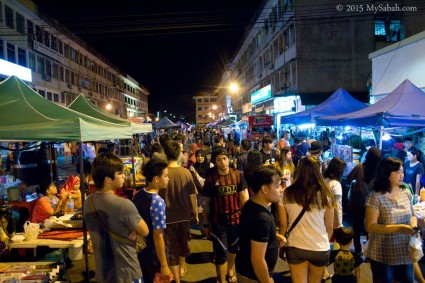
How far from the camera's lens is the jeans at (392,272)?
3.73 metres

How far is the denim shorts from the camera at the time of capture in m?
3.44

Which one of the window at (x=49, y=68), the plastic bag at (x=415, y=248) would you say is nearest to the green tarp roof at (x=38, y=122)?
the plastic bag at (x=415, y=248)

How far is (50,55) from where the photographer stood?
3641 cm

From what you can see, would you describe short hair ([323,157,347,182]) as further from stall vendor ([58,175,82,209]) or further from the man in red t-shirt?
stall vendor ([58,175,82,209])

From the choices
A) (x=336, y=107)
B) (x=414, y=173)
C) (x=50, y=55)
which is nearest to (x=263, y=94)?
(x=336, y=107)

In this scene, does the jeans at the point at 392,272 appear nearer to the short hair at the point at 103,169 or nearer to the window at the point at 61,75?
the short hair at the point at 103,169

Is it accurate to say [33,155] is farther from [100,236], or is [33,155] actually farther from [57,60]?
[57,60]

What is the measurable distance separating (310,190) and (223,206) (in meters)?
1.63

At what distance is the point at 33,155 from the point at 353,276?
760 cm

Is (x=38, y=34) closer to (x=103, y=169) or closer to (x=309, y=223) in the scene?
(x=103, y=169)

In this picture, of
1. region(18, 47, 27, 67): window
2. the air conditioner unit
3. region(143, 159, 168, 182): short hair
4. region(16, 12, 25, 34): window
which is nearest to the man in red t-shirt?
region(143, 159, 168, 182): short hair

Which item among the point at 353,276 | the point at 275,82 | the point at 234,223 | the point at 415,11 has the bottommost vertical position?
the point at 353,276

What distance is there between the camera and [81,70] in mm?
A: 48000

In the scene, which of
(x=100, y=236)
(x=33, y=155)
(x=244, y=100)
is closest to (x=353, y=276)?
(x=100, y=236)
